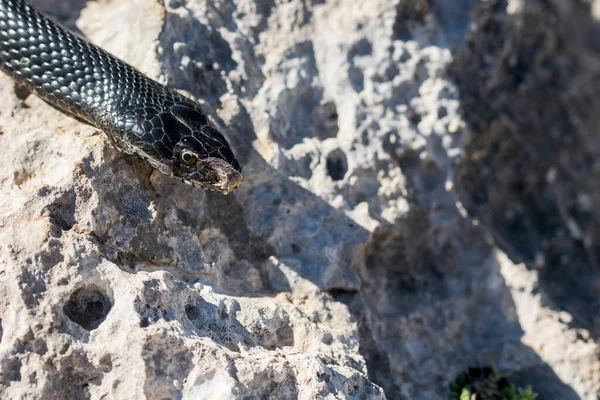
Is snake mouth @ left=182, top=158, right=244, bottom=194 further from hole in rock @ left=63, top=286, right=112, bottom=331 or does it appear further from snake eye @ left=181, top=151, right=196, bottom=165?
hole in rock @ left=63, top=286, right=112, bottom=331

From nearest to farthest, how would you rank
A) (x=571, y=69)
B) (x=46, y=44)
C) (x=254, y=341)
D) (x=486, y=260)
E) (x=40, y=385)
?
(x=40, y=385) < (x=254, y=341) < (x=46, y=44) < (x=486, y=260) < (x=571, y=69)

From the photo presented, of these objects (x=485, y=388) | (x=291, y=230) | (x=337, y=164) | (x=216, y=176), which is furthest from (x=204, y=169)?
(x=485, y=388)

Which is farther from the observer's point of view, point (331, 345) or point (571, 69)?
point (571, 69)

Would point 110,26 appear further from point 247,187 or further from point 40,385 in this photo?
point 40,385

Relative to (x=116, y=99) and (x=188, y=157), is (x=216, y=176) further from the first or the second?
(x=116, y=99)

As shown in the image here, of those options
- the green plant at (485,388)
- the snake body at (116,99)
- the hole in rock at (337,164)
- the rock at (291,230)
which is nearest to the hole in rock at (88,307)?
the rock at (291,230)

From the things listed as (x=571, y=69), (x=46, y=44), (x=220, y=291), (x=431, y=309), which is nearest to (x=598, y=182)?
(x=571, y=69)

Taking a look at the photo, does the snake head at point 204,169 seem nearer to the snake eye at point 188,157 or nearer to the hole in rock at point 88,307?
the snake eye at point 188,157
